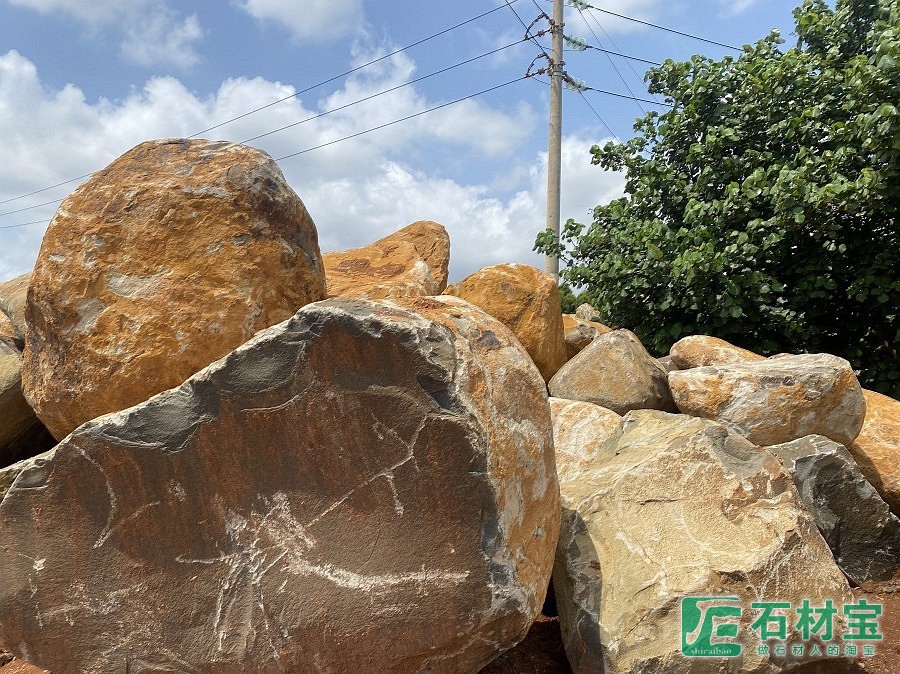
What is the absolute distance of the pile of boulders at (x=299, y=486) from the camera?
2225 mm

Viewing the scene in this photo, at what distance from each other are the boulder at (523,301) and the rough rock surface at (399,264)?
A: 0.89 feet

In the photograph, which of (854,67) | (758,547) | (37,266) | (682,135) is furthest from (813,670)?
(682,135)

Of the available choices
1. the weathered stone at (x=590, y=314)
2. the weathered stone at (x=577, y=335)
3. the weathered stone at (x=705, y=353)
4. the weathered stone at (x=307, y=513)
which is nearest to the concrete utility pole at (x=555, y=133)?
the weathered stone at (x=590, y=314)

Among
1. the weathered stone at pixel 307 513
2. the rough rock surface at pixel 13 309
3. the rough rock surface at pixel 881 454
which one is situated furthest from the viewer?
the rough rock surface at pixel 13 309

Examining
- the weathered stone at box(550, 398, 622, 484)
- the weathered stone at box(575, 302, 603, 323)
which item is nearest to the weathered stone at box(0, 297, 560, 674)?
the weathered stone at box(550, 398, 622, 484)

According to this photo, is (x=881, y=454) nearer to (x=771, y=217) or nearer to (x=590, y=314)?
(x=771, y=217)

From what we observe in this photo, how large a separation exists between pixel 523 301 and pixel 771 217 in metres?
2.88

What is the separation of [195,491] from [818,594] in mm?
2209

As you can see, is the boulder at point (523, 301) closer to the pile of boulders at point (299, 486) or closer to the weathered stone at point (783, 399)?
the weathered stone at point (783, 399)

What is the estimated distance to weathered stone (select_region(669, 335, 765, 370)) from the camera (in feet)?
15.3

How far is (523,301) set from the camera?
463cm

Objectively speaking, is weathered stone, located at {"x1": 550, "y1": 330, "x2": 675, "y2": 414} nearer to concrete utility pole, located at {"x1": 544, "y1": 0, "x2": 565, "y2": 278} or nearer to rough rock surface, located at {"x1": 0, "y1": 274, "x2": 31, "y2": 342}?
rough rock surface, located at {"x1": 0, "y1": 274, "x2": 31, "y2": 342}

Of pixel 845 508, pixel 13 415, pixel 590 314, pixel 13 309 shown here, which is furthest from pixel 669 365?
pixel 13 309

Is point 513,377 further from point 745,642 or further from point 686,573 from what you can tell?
point 745,642
